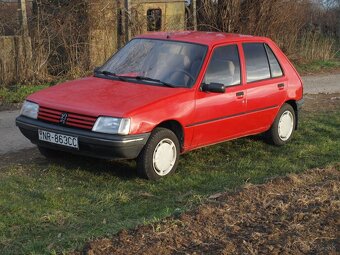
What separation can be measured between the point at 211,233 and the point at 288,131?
15.0ft

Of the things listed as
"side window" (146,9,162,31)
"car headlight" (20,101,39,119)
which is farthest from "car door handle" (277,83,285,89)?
"side window" (146,9,162,31)

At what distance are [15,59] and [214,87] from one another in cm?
729

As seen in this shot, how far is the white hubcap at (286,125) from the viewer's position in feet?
28.0

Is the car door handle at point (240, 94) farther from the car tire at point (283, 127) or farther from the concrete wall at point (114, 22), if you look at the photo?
the concrete wall at point (114, 22)

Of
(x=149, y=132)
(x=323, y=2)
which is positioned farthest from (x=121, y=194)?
(x=323, y=2)

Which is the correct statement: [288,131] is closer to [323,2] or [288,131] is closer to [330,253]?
[330,253]

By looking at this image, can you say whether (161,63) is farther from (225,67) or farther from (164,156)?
(164,156)

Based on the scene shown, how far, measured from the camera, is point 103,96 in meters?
6.58

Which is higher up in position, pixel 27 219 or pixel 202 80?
pixel 202 80

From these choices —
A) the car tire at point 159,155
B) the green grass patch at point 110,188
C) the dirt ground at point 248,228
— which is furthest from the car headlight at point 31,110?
the dirt ground at point 248,228

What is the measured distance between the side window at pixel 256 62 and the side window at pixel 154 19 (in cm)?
772

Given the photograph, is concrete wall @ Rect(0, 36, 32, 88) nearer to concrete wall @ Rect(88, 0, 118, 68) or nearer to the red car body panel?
concrete wall @ Rect(88, 0, 118, 68)

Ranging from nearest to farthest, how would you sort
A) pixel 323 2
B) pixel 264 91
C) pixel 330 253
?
pixel 330 253
pixel 264 91
pixel 323 2

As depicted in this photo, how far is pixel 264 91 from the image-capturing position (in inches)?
313
